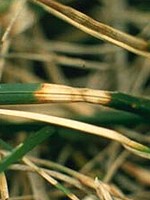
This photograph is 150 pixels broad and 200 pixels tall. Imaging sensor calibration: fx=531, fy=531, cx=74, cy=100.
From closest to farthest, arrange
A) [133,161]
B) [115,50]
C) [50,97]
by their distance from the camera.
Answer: [50,97]
[133,161]
[115,50]

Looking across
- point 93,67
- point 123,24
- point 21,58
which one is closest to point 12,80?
point 21,58

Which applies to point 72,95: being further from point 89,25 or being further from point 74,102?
point 89,25

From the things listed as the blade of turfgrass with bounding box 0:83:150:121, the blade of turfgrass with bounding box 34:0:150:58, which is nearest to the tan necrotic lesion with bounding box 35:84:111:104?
the blade of turfgrass with bounding box 0:83:150:121

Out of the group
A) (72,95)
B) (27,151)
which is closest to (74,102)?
(72,95)

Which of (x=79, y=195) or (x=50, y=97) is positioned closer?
(x=50, y=97)

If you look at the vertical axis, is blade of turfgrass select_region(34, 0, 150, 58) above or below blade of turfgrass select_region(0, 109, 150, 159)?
above

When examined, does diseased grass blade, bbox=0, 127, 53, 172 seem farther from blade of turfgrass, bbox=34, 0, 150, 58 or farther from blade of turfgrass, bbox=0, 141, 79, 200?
blade of turfgrass, bbox=34, 0, 150, 58

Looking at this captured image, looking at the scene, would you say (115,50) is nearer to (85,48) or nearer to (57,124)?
(85,48)
